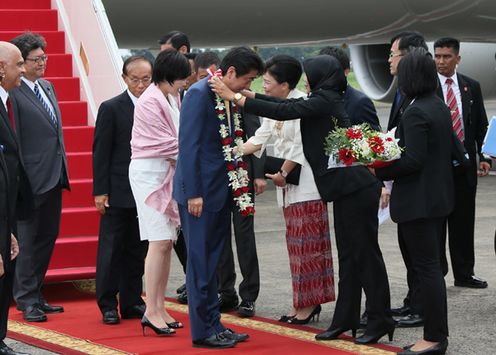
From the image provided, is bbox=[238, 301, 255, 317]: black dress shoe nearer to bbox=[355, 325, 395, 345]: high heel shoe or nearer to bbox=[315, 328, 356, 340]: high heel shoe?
bbox=[315, 328, 356, 340]: high heel shoe

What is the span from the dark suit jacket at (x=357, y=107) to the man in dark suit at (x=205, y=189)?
0.65 metres

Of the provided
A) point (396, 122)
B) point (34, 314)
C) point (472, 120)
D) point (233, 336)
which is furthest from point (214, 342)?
point (472, 120)

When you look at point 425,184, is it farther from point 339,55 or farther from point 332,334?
point 339,55

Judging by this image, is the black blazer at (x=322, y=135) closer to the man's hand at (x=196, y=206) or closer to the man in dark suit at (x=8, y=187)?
the man's hand at (x=196, y=206)

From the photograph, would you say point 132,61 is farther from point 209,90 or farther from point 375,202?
point 375,202

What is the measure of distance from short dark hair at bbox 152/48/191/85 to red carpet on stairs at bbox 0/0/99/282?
1495 millimetres

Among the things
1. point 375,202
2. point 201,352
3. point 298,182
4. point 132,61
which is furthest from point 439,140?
point 132,61

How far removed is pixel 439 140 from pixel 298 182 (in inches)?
37.6

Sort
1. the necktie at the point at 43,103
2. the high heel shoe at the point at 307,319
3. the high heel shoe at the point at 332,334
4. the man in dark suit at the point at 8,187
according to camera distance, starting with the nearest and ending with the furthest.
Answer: the man in dark suit at the point at 8,187
the high heel shoe at the point at 332,334
the high heel shoe at the point at 307,319
the necktie at the point at 43,103

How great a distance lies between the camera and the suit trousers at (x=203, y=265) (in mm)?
5211

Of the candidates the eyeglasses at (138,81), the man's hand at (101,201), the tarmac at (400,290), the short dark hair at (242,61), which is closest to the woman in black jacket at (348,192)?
the short dark hair at (242,61)

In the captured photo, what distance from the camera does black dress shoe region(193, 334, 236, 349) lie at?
5215mm

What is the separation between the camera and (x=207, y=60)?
6586mm

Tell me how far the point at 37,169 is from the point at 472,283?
2662 mm
